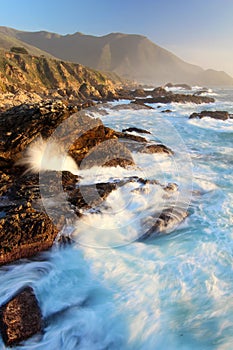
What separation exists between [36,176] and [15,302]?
11.1 feet

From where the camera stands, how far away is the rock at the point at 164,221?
16.8 ft

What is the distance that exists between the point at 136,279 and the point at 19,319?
5.80 ft

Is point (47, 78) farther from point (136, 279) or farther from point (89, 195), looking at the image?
point (136, 279)

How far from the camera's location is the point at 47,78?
141ft

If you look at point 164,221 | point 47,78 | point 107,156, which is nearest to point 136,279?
point 164,221

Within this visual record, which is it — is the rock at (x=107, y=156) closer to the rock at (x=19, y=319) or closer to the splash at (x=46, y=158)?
the splash at (x=46, y=158)

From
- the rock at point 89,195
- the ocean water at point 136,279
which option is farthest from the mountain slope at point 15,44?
the ocean water at point 136,279

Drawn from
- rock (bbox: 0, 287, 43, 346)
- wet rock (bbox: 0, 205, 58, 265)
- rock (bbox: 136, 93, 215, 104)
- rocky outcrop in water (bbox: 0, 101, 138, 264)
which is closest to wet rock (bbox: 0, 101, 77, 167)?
rocky outcrop in water (bbox: 0, 101, 138, 264)

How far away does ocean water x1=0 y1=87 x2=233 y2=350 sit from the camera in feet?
10.7

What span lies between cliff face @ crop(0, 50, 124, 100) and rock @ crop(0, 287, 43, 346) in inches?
1190

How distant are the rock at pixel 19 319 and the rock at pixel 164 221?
90.5 inches

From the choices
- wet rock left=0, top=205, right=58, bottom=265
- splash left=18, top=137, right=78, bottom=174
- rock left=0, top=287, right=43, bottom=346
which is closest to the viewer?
rock left=0, top=287, right=43, bottom=346

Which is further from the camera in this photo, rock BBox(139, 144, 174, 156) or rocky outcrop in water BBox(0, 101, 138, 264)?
rock BBox(139, 144, 174, 156)

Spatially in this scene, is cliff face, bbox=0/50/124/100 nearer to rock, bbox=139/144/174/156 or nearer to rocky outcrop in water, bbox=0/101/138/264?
rock, bbox=139/144/174/156
